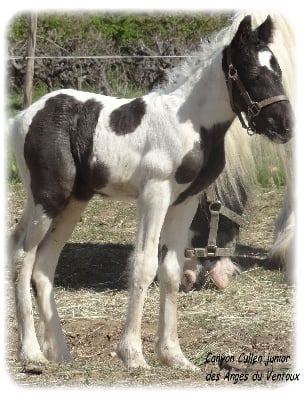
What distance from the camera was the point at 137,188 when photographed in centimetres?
544

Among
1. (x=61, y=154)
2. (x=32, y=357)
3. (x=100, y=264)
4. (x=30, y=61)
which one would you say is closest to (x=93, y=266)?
(x=100, y=264)

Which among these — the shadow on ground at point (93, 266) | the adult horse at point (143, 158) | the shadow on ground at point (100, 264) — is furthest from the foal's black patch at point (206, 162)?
the shadow on ground at point (100, 264)

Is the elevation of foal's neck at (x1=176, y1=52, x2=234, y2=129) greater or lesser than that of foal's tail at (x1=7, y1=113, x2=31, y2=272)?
greater

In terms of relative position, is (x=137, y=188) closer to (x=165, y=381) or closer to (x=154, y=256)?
Result: (x=154, y=256)

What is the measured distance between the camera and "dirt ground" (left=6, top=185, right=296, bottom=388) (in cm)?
514

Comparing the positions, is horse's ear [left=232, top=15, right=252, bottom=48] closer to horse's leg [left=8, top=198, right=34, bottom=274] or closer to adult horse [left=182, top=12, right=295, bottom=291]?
horse's leg [left=8, top=198, right=34, bottom=274]

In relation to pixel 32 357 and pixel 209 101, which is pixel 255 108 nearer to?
pixel 209 101

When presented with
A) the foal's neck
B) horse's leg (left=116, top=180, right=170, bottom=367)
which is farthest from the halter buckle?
horse's leg (left=116, top=180, right=170, bottom=367)

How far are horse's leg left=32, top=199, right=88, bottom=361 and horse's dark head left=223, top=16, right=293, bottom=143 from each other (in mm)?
1241

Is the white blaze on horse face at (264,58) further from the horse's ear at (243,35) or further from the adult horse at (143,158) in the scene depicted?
the horse's ear at (243,35)

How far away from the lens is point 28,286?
5.64 meters

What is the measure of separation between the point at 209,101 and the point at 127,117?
50cm

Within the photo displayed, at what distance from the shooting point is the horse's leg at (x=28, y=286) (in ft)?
18.4

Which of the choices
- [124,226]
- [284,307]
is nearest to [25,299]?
[284,307]
